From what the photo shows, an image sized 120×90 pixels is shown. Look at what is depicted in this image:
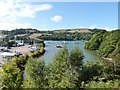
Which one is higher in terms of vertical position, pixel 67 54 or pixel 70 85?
pixel 67 54

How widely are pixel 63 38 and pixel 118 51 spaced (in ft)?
166

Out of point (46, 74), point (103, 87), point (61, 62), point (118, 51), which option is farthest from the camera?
point (118, 51)

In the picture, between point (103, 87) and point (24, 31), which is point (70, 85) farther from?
point (24, 31)

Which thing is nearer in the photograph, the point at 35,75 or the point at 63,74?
A: the point at 35,75

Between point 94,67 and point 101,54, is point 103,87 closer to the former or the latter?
point 94,67

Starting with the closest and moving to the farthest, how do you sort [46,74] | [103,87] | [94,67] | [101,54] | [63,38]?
1. [103,87]
2. [46,74]
3. [94,67]
4. [101,54]
5. [63,38]

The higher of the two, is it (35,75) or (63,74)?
(35,75)

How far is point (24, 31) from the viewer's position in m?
97.6

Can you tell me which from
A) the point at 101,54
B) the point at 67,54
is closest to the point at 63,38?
the point at 101,54

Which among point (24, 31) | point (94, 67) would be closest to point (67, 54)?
point (94, 67)

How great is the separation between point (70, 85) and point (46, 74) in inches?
65.1

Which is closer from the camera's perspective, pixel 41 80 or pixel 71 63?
pixel 41 80

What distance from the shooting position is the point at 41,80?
12.9m

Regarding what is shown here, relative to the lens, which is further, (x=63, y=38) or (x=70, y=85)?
(x=63, y=38)
